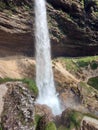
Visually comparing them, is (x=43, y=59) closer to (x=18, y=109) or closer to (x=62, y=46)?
(x=62, y=46)

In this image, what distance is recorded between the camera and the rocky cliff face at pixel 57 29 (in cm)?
3962

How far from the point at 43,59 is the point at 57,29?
4.15m

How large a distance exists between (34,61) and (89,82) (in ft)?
24.9

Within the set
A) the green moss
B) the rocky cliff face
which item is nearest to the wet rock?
the green moss

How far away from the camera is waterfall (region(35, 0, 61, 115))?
133 ft

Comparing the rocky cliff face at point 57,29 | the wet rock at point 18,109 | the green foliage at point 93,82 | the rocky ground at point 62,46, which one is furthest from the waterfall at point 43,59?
the wet rock at point 18,109

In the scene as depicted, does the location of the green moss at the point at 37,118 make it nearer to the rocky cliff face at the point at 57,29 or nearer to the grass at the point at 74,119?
the grass at the point at 74,119

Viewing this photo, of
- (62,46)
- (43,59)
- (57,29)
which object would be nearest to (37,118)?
(43,59)

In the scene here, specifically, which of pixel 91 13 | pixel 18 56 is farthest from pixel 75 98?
pixel 91 13

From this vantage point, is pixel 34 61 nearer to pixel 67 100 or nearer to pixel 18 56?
pixel 18 56

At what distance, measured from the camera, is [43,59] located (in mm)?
42625

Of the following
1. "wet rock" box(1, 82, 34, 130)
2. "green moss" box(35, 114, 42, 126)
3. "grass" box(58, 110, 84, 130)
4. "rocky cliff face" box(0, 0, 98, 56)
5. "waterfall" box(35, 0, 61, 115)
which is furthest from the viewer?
"waterfall" box(35, 0, 61, 115)

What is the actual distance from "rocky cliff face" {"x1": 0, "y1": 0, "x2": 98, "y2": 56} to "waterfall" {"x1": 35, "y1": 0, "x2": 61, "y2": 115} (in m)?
0.79

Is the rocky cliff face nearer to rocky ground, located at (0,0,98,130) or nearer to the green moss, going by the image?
rocky ground, located at (0,0,98,130)
